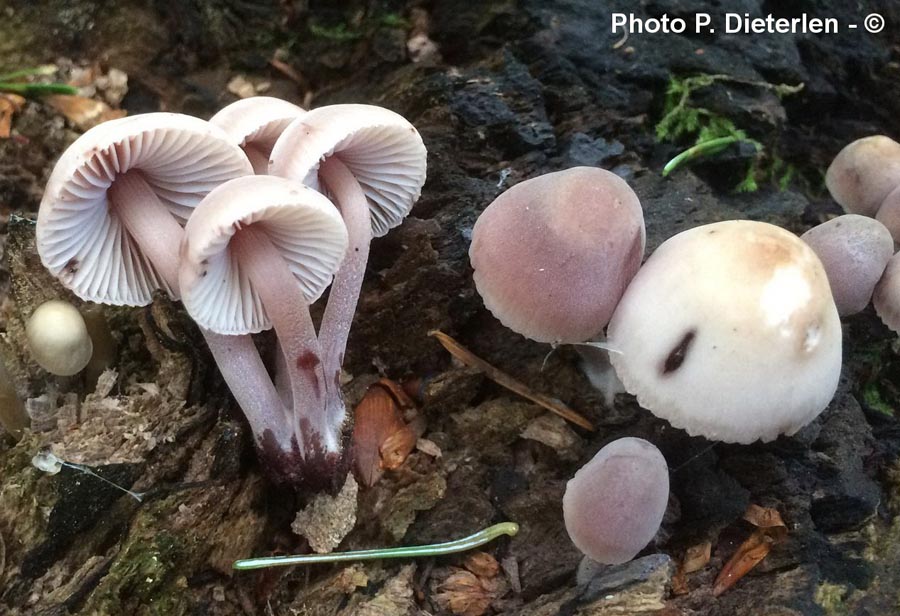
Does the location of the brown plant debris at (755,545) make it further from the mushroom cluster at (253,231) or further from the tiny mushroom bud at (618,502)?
the mushroom cluster at (253,231)

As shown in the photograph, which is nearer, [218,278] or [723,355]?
[723,355]

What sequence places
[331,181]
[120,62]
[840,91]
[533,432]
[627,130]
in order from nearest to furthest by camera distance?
[331,181]
[533,432]
[627,130]
[120,62]
[840,91]

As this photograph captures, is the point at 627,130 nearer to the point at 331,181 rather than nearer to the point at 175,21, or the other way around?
the point at 331,181

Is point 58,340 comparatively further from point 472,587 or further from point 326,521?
point 472,587

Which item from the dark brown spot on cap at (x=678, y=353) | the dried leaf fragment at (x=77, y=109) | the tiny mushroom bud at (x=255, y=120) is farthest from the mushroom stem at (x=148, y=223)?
the dark brown spot on cap at (x=678, y=353)

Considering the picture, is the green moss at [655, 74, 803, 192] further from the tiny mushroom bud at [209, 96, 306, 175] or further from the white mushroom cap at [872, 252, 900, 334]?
the tiny mushroom bud at [209, 96, 306, 175]

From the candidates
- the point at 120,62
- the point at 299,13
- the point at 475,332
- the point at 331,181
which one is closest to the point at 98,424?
the point at 331,181
